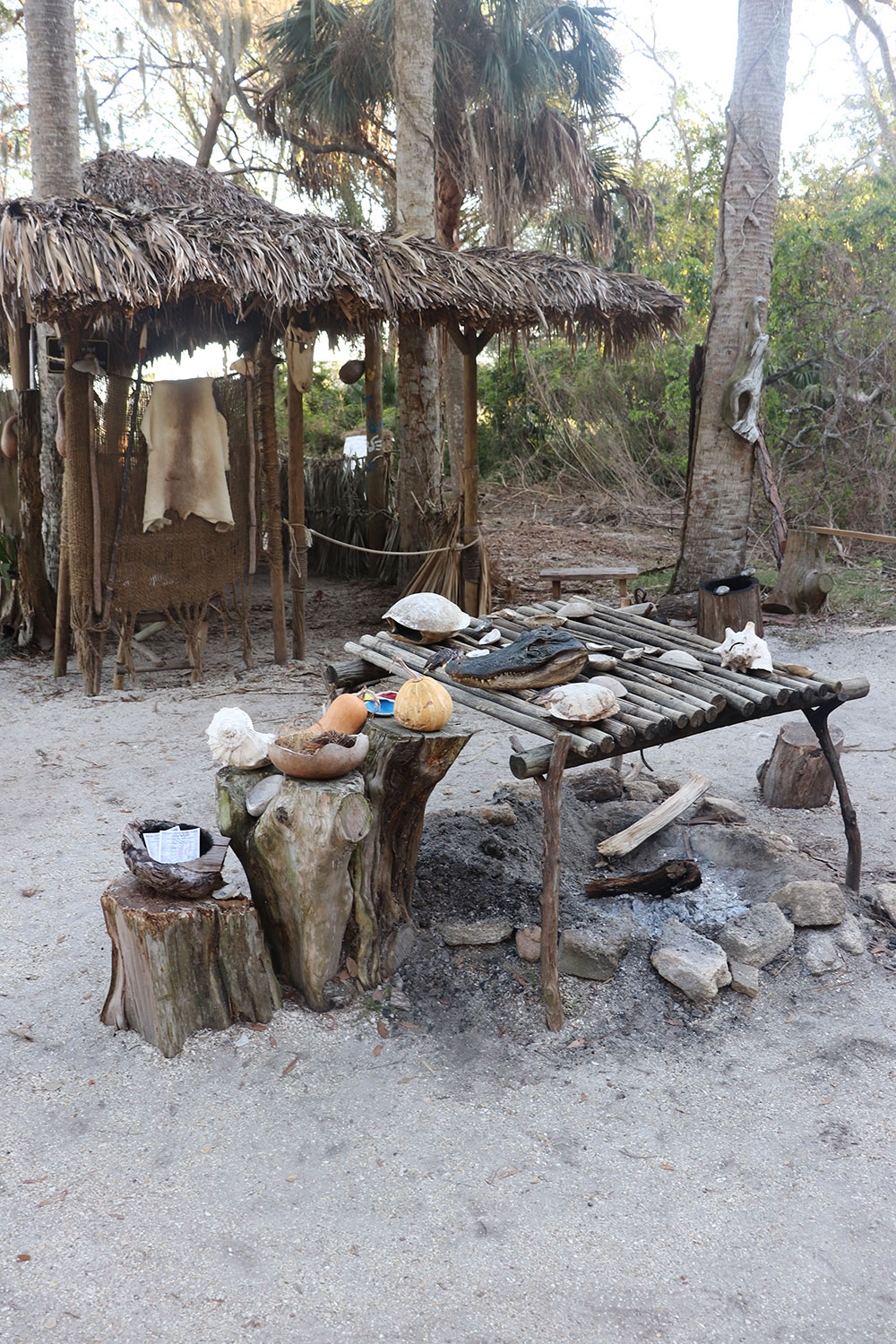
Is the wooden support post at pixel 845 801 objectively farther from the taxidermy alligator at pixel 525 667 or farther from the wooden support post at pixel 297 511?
the wooden support post at pixel 297 511

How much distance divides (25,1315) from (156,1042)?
79cm

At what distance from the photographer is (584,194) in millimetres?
10977

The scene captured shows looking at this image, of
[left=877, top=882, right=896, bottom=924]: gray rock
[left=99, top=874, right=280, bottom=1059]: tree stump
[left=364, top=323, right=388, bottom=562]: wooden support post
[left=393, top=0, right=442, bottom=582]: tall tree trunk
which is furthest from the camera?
[left=364, top=323, right=388, bottom=562]: wooden support post

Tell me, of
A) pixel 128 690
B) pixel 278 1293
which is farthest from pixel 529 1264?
pixel 128 690

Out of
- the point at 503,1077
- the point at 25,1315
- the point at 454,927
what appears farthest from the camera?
the point at 454,927

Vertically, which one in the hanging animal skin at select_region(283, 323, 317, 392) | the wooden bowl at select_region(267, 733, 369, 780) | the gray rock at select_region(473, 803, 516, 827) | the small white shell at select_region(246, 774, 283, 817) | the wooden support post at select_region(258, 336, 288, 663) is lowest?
the gray rock at select_region(473, 803, 516, 827)

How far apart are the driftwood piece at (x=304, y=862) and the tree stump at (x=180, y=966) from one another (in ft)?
0.36

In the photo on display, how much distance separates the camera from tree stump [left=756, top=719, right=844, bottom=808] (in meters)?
4.11

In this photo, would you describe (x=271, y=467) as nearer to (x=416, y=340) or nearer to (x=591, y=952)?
(x=416, y=340)

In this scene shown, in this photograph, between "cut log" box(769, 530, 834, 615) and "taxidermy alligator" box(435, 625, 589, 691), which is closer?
"taxidermy alligator" box(435, 625, 589, 691)

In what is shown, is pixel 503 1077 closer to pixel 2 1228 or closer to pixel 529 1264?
pixel 529 1264

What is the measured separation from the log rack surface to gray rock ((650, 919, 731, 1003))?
0.40 meters

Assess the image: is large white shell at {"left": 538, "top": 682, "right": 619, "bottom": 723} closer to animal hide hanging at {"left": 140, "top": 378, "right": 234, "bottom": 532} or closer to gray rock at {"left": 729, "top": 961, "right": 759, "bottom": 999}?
gray rock at {"left": 729, "top": 961, "right": 759, "bottom": 999}

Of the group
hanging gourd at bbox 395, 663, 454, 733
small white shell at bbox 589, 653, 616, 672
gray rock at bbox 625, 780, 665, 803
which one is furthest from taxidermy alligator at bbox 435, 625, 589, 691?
gray rock at bbox 625, 780, 665, 803
